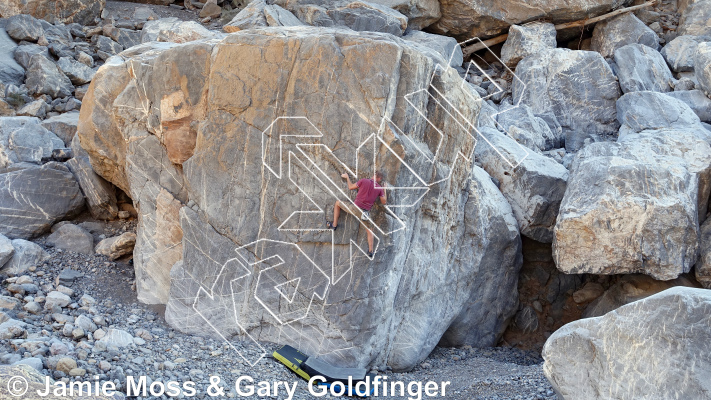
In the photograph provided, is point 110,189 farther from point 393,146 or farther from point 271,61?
point 393,146

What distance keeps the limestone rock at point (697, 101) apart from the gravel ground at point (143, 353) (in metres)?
6.21

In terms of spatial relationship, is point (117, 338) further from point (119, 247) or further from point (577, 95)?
point (577, 95)

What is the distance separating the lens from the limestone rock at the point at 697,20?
14.9m

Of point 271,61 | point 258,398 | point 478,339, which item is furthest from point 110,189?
point 478,339

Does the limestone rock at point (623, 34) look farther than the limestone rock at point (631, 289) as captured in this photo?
Yes

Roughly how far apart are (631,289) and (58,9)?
13.9 meters

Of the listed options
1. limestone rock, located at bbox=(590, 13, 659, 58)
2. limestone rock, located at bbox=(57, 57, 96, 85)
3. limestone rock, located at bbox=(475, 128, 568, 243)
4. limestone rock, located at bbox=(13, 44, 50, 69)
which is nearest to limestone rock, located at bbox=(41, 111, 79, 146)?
limestone rock, located at bbox=(57, 57, 96, 85)

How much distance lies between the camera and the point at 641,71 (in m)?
13.1

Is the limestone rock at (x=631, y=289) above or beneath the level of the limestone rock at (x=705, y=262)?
beneath

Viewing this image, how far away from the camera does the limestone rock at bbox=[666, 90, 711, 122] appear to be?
11.7 metres

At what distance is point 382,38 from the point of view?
743 centimetres

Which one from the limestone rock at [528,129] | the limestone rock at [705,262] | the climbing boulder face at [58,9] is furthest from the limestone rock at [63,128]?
the limestone rock at [705,262]

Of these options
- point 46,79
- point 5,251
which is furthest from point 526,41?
point 5,251

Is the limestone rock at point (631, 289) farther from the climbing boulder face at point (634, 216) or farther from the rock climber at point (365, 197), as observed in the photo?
the rock climber at point (365, 197)
